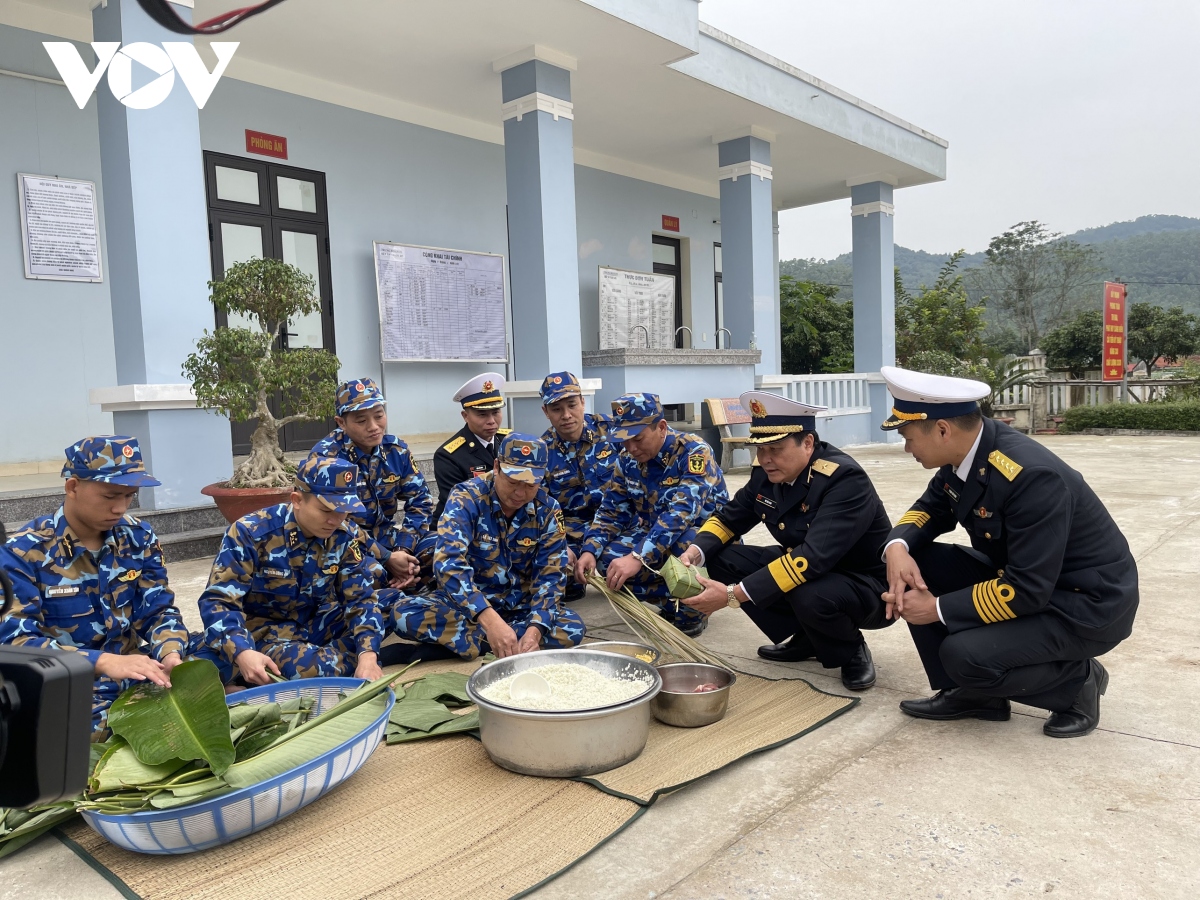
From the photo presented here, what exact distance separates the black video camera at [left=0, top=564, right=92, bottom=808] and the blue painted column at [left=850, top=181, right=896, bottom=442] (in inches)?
480

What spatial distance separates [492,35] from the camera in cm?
691

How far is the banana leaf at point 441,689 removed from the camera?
9.59 feet

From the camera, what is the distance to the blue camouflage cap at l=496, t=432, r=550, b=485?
3.09m

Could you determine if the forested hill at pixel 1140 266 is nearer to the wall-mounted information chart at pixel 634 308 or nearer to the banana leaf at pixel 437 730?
the wall-mounted information chart at pixel 634 308

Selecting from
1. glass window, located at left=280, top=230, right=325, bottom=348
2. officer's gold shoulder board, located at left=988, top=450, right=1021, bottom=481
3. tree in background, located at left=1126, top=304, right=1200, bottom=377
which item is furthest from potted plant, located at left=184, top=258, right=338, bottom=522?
tree in background, located at left=1126, top=304, right=1200, bottom=377

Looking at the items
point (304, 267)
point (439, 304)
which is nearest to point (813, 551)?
point (304, 267)

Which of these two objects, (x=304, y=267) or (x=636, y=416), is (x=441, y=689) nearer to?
(x=636, y=416)

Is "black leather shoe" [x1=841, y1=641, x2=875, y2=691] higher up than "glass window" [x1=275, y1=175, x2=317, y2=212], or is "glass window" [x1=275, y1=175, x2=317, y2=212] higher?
"glass window" [x1=275, y1=175, x2=317, y2=212]

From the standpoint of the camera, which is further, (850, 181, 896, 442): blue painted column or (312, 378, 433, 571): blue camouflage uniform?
(850, 181, 896, 442): blue painted column

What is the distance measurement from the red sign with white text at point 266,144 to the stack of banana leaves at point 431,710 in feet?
19.8

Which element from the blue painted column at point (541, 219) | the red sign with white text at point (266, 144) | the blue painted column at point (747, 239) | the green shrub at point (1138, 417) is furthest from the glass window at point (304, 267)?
the green shrub at point (1138, 417)

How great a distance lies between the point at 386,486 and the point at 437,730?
5.68 ft

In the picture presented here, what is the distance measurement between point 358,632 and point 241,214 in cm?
568

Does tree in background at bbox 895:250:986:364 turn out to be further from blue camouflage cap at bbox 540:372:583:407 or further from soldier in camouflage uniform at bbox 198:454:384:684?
soldier in camouflage uniform at bbox 198:454:384:684
